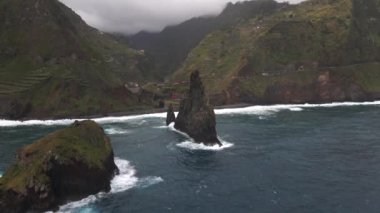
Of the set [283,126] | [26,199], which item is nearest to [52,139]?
[26,199]

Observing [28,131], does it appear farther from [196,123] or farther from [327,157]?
[327,157]

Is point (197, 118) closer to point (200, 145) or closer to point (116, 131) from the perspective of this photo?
point (200, 145)

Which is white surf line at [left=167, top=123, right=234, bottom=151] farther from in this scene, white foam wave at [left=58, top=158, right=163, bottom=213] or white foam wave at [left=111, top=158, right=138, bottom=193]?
white foam wave at [left=58, top=158, right=163, bottom=213]

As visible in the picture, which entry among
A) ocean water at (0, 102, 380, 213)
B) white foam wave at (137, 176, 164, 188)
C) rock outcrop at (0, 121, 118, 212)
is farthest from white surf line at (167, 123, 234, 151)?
rock outcrop at (0, 121, 118, 212)

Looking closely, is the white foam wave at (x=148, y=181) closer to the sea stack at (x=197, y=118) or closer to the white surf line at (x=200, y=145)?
the white surf line at (x=200, y=145)

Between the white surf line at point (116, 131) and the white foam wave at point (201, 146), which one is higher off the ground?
the white surf line at point (116, 131)

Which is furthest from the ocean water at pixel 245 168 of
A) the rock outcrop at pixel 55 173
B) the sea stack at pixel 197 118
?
the sea stack at pixel 197 118

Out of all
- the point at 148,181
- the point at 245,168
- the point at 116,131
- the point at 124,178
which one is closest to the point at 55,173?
the point at 124,178
